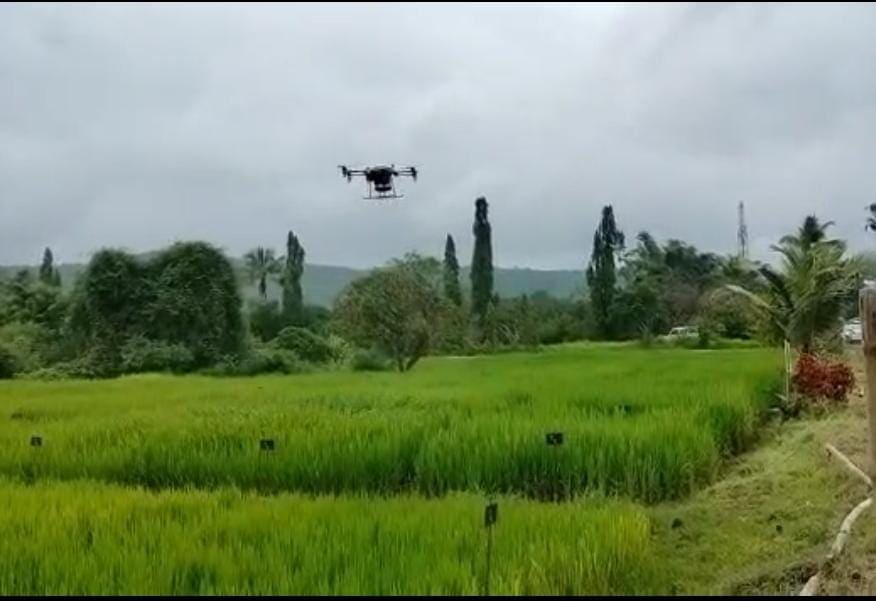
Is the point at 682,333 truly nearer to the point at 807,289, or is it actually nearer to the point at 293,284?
the point at 807,289

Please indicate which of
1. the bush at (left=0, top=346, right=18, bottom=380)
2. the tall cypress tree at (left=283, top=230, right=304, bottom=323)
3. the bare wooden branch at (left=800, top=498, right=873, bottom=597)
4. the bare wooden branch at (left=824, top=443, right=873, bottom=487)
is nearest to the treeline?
the bush at (left=0, top=346, right=18, bottom=380)

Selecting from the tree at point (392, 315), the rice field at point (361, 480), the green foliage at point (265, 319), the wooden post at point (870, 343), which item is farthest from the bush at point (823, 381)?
the green foliage at point (265, 319)

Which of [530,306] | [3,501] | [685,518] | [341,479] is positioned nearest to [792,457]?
[685,518]

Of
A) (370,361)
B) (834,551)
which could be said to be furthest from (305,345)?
(834,551)

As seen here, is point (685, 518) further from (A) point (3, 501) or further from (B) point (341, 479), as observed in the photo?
(A) point (3, 501)

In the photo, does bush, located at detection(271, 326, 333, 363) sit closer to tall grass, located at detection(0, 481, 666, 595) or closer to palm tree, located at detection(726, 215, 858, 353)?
palm tree, located at detection(726, 215, 858, 353)

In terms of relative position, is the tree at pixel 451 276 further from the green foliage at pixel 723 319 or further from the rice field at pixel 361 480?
the rice field at pixel 361 480
